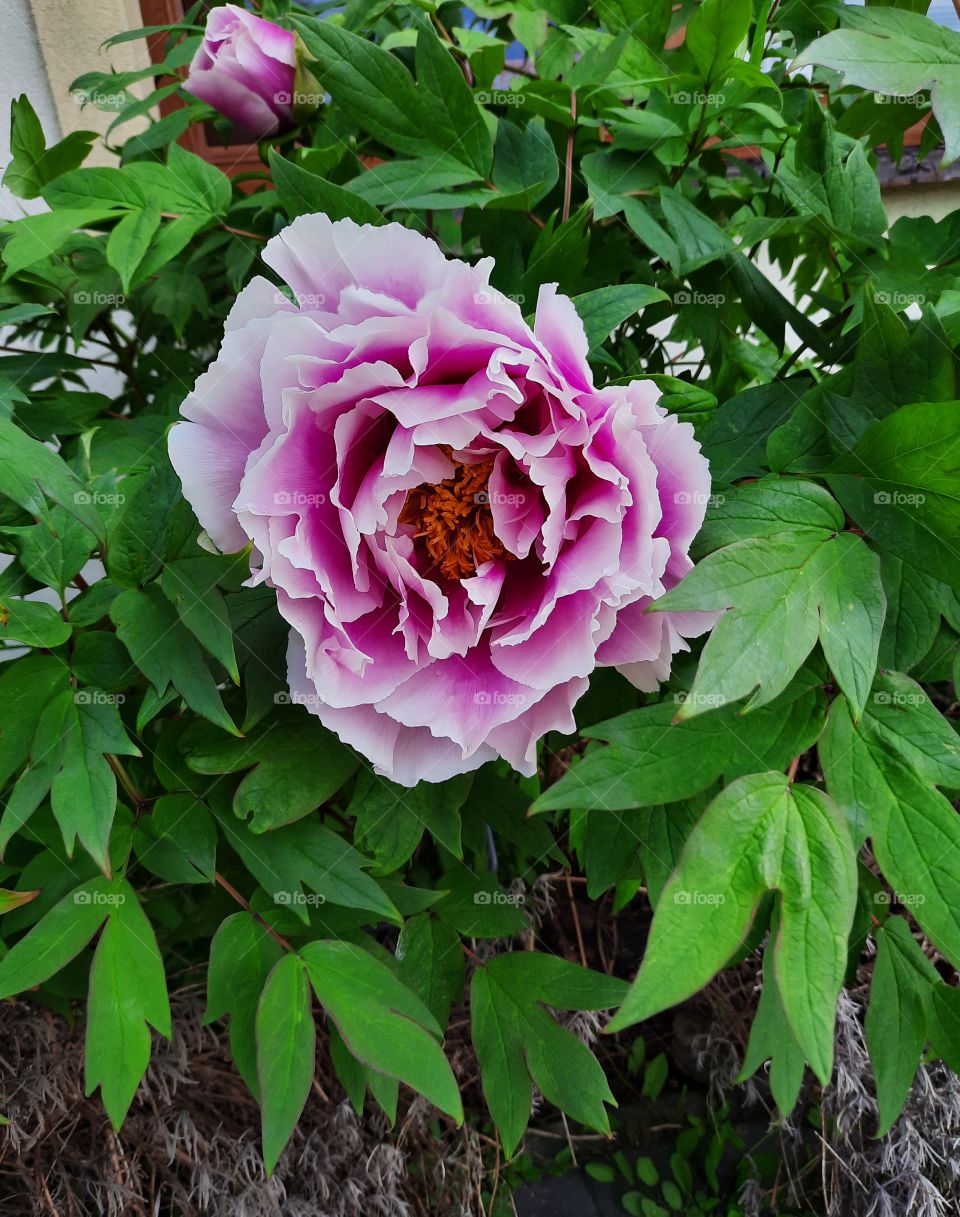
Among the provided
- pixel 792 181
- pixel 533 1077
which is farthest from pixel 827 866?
pixel 792 181

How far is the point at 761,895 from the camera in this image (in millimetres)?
404

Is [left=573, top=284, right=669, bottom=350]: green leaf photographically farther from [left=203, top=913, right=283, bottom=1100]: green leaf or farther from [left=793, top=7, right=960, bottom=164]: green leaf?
[left=203, top=913, right=283, bottom=1100]: green leaf

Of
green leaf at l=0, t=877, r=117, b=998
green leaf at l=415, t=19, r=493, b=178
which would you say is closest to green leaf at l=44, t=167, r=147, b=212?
green leaf at l=415, t=19, r=493, b=178

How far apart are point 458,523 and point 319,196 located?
0.61 feet

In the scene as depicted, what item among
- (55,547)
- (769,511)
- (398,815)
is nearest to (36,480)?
(55,547)

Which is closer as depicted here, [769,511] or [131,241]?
[769,511]

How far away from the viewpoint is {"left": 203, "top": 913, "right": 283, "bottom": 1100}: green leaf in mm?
522

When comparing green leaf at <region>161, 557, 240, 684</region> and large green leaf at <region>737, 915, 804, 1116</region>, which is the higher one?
green leaf at <region>161, 557, 240, 684</region>

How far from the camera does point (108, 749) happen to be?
0.48m

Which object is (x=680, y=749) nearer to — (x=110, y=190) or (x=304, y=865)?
(x=304, y=865)

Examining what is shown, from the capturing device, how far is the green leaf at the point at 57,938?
1.56 ft

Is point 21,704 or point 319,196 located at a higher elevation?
point 319,196

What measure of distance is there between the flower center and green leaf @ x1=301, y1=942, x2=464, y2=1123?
214 mm

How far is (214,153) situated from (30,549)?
106cm
